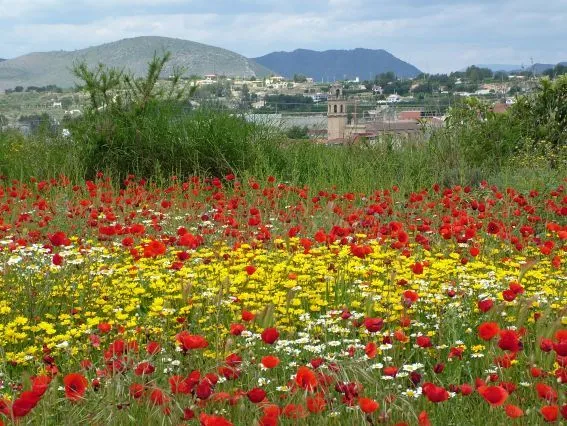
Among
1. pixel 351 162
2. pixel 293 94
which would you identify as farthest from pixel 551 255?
pixel 293 94

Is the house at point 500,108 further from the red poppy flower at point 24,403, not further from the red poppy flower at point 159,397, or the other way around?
the red poppy flower at point 24,403

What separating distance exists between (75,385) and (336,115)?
44.3 ft

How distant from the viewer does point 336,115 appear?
52.5 ft

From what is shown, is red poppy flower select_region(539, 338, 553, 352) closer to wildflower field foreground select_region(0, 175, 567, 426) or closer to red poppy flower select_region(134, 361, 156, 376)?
wildflower field foreground select_region(0, 175, 567, 426)

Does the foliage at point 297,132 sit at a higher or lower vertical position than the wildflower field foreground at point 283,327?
lower

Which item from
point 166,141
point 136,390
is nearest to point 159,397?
point 136,390

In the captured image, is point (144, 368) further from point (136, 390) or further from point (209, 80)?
point (209, 80)

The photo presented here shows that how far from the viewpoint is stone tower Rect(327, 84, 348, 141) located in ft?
46.7

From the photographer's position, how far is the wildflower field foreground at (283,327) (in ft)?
9.82

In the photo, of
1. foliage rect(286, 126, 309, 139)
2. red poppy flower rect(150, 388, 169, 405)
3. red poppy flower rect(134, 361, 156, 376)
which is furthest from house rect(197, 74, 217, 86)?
red poppy flower rect(150, 388, 169, 405)

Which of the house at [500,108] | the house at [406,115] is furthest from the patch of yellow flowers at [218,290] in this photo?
the house at [406,115]

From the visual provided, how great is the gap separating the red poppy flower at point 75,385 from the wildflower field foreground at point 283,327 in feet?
0.04

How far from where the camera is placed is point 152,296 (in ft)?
17.4

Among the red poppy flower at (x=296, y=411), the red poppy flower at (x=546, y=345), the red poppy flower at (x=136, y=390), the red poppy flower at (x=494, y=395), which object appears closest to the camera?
the red poppy flower at (x=494, y=395)
